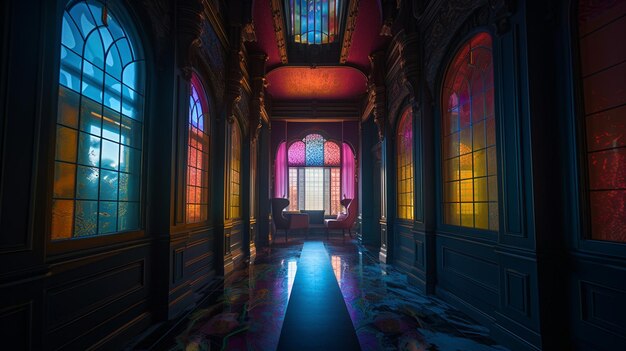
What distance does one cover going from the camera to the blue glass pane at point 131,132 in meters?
2.62

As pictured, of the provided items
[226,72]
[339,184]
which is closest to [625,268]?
[226,72]

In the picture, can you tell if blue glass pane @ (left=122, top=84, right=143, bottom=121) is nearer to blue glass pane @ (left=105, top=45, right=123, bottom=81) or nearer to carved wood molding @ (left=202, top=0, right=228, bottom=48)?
blue glass pane @ (left=105, top=45, right=123, bottom=81)

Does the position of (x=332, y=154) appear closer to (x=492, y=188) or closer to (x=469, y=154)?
(x=469, y=154)

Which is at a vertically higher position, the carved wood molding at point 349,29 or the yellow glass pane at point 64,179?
the carved wood molding at point 349,29

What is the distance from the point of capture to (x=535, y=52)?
7.48ft

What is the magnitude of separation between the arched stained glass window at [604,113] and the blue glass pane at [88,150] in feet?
10.8

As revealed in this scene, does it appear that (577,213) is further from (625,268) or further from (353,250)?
(353,250)

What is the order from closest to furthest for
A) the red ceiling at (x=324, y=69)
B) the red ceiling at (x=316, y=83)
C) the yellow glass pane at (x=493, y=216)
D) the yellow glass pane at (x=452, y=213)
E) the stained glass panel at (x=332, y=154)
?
the yellow glass pane at (x=493, y=216) → the yellow glass pane at (x=452, y=213) → the red ceiling at (x=324, y=69) → the red ceiling at (x=316, y=83) → the stained glass panel at (x=332, y=154)

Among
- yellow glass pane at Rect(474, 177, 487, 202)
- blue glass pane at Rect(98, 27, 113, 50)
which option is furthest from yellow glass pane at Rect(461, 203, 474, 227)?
blue glass pane at Rect(98, 27, 113, 50)

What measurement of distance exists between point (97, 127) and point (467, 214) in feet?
11.1

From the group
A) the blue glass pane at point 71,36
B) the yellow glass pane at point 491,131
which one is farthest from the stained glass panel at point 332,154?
the blue glass pane at point 71,36

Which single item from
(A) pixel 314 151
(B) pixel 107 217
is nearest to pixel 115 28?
(B) pixel 107 217

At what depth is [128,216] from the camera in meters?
2.70

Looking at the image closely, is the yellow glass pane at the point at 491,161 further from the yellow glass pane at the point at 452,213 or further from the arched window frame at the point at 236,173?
the arched window frame at the point at 236,173
